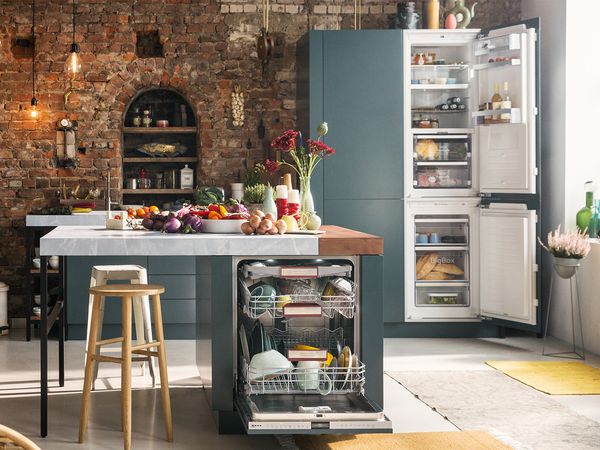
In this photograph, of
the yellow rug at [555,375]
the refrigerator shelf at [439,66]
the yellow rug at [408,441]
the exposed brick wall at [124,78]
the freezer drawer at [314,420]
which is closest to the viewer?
the freezer drawer at [314,420]

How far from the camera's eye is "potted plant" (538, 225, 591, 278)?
6.45 metres

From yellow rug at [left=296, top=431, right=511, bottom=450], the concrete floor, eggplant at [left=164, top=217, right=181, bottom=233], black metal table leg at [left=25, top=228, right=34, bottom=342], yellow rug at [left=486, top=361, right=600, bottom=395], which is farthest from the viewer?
black metal table leg at [left=25, top=228, right=34, bottom=342]

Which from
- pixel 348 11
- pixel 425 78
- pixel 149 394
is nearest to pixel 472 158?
pixel 425 78

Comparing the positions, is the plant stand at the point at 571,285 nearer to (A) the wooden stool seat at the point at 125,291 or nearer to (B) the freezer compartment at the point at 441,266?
(B) the freezer compartment at the point at 441,266

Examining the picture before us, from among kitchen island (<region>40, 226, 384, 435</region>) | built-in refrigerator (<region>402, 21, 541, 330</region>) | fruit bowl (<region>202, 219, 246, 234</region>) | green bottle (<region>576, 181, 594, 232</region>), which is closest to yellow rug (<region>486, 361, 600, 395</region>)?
built-in refrigerator (<region>402, 21, 541, 330</region>)

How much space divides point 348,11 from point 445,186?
1964 mm

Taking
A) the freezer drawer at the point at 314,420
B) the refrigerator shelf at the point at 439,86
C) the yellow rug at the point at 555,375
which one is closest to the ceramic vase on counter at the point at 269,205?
the freezer drawer at the point at 314,420

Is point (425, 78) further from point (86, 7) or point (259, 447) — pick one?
point (259, 447)

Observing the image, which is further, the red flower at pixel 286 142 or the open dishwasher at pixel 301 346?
the red flower at pixel 286 142

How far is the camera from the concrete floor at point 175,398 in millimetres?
4445

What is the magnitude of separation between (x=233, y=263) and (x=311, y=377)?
0.68 metres

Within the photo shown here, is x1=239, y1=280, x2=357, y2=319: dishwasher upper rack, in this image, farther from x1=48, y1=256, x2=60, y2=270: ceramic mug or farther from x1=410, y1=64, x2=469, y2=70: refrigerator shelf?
x1=48, y1=256, x2=60, y2=270: ceramic mug

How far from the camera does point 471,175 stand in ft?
24.9

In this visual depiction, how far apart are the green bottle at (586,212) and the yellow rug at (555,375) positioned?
116cm
